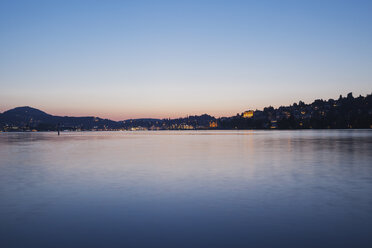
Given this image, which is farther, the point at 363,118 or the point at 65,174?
the point at 363,118

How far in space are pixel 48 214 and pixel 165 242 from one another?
4051 mm

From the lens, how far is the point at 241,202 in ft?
33.1

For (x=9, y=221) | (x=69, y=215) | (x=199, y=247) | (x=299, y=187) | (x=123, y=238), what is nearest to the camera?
(x=199, y=247)

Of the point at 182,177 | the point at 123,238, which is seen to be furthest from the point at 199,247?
the point at 182,177

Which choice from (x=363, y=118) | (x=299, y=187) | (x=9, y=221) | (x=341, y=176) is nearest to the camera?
(x=9, y=221)

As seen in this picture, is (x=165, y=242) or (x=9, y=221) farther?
(x=9, y=221)

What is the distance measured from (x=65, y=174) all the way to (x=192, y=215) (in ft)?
35.2

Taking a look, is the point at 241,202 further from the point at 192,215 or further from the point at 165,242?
the point at 165,242

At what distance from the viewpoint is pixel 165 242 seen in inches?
259

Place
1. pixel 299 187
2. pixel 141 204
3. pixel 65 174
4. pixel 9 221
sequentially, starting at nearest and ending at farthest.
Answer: pixel 9 221 < pixel 141 204 < pixel 299 187 < pixel 65 174

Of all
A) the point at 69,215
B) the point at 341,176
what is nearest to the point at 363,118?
the point at 341,176

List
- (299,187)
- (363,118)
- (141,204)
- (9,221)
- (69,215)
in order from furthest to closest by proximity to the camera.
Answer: (363,118), (299,187), (141,204), (69,215), (9,221)

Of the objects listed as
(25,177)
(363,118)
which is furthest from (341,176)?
(363,118)

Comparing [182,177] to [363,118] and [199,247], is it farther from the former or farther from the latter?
[363,118]
